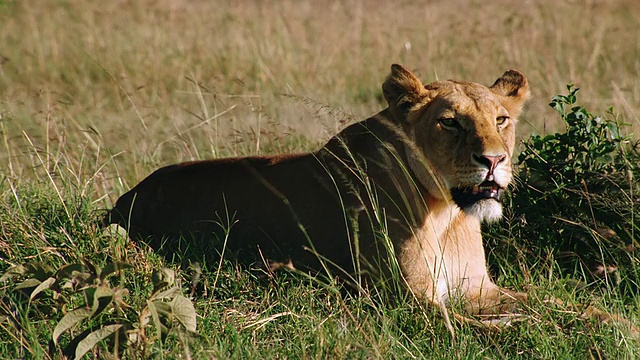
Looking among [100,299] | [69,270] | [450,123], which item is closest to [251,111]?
[450,123]

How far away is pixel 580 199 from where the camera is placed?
13.6 feet

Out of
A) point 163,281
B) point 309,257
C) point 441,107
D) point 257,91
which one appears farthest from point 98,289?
point 257,91

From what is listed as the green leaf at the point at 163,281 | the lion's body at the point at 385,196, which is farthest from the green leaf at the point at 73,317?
the lion's body at the point at 385,196

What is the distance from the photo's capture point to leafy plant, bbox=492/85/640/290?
4062 millimetres

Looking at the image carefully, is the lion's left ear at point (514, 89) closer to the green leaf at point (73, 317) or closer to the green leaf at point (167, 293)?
the green leaf at point (167, 293)

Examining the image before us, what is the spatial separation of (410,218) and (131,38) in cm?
639

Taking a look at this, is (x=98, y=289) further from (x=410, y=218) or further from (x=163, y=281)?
(x=410, y=218)

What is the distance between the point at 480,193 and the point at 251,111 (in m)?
4.13

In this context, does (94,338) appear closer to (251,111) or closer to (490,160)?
(490,160)

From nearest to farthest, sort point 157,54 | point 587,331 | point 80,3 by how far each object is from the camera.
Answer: point 587,331 → point 157,54 → point 80,3

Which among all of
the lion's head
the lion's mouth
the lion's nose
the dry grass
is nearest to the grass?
the dry grass

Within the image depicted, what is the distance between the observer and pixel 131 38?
966 centimetres

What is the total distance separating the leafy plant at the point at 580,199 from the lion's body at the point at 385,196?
0.30 m

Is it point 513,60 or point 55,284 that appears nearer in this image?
point 55,284
